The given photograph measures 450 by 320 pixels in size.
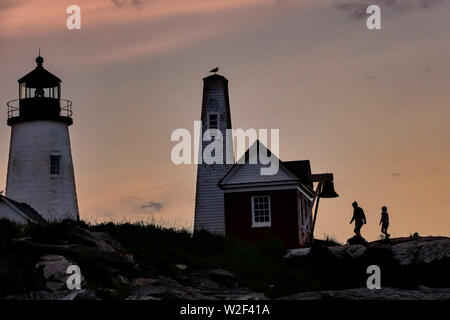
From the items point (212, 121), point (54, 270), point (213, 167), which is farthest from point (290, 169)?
point (54, 270)

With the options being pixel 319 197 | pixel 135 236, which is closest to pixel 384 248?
pixel 319 197

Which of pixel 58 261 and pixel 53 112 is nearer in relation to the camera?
pixel 58 261

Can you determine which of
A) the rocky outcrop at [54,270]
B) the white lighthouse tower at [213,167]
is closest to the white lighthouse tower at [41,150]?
the white lighthouse tower at [213,167]

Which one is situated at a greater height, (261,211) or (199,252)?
(261,211)

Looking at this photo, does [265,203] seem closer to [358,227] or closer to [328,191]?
[328,191]

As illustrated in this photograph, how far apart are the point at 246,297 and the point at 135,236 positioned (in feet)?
33.4

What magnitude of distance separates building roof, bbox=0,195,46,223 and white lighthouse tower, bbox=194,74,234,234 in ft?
23.5

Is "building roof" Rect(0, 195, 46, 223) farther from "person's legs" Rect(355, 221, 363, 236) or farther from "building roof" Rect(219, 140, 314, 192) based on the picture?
"person's legs" Rect(355, 221, 363, 236)

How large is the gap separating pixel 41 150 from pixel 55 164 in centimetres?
95

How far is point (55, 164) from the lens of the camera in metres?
49.3

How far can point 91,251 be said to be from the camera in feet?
95.5
